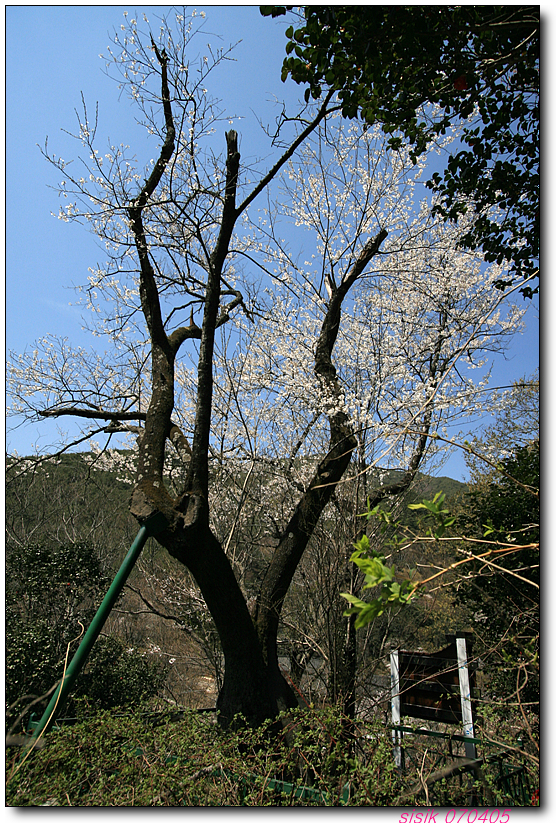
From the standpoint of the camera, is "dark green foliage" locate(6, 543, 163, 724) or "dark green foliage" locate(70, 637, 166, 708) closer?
"dark green foliage" locate(6, 543, 163, 724)

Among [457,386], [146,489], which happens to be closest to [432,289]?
[457,386]

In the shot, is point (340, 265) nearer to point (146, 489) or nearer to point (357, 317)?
point (357, 317)

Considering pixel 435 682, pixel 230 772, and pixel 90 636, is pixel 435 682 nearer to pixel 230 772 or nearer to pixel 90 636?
pixel 230 772

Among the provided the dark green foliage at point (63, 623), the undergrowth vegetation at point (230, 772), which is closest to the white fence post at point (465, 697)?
the undergrowth vegetation at point (230, 772)

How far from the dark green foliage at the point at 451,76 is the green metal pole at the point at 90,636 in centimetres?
240

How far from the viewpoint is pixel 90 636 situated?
6.63 feet

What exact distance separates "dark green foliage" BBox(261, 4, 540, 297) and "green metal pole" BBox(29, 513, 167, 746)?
240 centimetres

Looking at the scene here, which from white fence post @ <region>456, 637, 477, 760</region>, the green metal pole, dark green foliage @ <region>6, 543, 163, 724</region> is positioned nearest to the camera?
white fence post @ <region>456, 637, 477, 760</region>

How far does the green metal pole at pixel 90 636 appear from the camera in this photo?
187 centimetres

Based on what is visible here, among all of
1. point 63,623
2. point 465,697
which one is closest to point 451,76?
point 465,697

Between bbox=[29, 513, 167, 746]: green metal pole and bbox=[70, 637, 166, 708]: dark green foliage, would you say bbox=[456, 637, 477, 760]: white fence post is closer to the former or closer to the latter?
bbox=[29, 513, 167, 746]: green metal pole

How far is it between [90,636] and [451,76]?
3203mm

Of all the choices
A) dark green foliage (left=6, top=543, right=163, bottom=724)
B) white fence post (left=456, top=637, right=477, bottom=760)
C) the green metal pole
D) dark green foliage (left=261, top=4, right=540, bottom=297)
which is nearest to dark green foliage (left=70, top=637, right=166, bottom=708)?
dark green foliage (left=6, top=543, right=163, bottom=724)

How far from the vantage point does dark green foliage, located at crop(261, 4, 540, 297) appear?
1.74 meters
